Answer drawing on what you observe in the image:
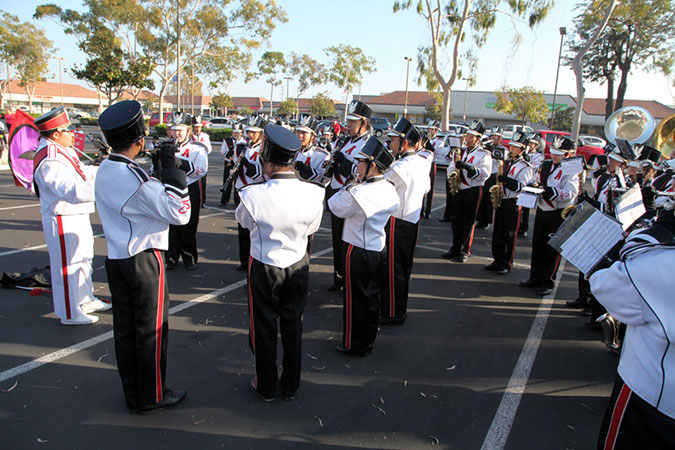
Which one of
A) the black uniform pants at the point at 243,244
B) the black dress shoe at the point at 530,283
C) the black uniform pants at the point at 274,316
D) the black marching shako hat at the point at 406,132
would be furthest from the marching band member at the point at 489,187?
the black uniform pants at the point at 274,316

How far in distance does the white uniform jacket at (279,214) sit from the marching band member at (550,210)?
417cm

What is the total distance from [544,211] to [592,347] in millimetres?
2105

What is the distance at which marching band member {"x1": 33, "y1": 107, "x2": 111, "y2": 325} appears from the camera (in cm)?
412

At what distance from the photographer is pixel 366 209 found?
3768 millimetres

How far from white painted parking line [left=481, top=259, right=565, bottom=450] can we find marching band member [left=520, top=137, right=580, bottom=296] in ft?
2.89

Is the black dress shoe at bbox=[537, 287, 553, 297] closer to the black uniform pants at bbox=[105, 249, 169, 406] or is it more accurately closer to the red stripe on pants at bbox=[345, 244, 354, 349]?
the red stripe on pants at bbox=[345, 244, 354, 349]

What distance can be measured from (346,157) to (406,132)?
4.15 ft

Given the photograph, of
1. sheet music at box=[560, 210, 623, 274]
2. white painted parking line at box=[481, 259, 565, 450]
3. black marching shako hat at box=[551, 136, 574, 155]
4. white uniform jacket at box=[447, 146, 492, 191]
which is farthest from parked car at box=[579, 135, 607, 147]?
sheet music at box=[560, 210, 623, 274]

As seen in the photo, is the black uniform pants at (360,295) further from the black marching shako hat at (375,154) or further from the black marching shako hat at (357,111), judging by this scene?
the black marching shako hat at (357,111)

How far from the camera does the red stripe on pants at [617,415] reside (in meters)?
2.11

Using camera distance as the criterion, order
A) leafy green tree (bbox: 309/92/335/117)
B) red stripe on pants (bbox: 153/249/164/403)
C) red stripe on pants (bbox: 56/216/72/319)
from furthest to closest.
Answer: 1. leafy green tree (bbox: 309/92/335/117)
2. red stripe on pants (bbox: 56/216/72/319)
3. red stripe on pants (bbox: 153/249/164/403)

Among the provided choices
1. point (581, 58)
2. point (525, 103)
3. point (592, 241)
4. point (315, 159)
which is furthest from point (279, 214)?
point (525, 103)

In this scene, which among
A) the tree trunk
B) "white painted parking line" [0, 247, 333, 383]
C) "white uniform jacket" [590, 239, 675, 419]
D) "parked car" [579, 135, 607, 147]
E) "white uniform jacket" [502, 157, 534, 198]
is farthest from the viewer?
"parked car" [579, 135, 607, 147]

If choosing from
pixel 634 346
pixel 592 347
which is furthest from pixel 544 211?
pixel 634 346
